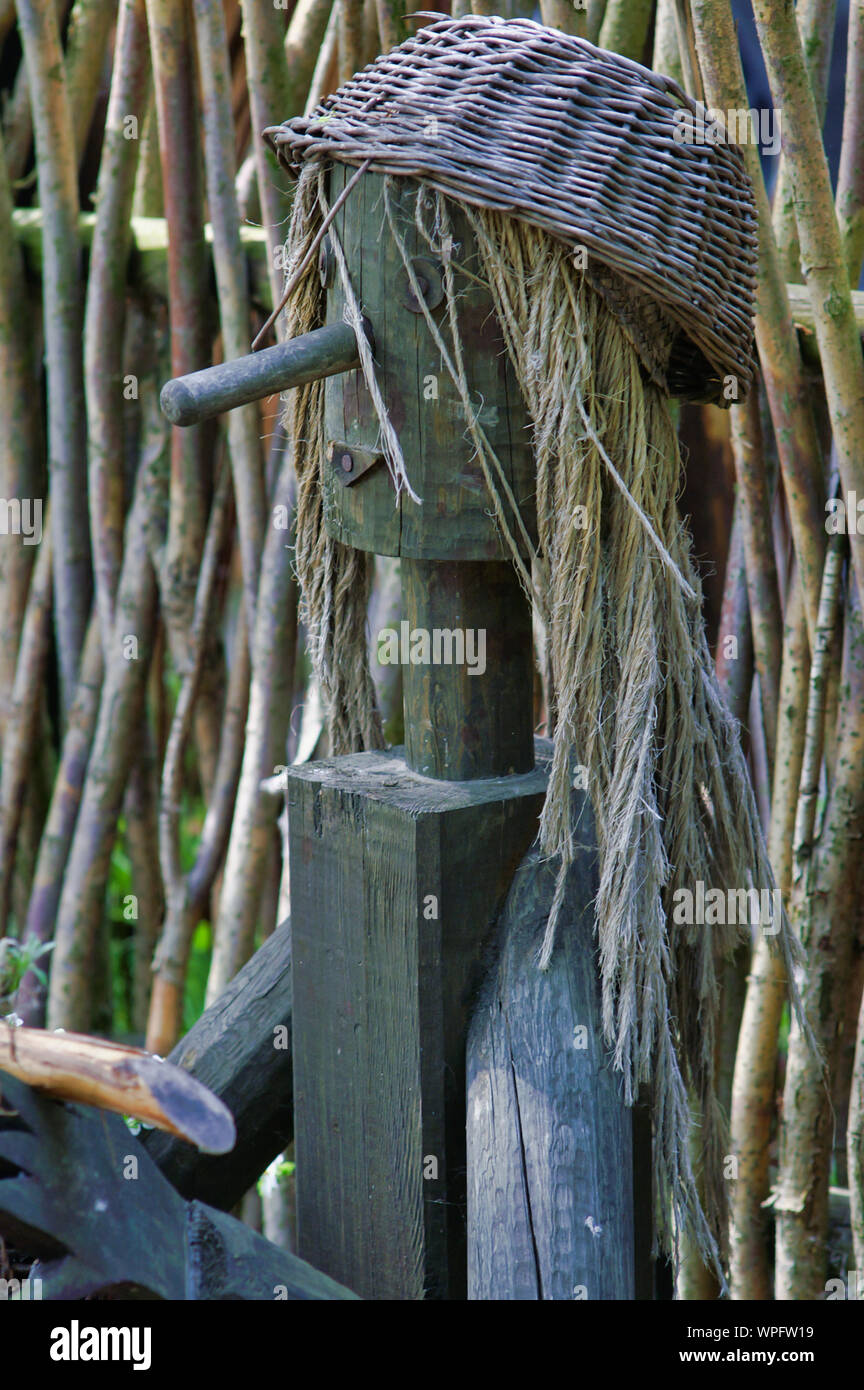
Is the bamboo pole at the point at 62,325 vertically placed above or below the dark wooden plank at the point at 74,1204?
above

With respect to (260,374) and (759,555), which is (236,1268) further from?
(759,555)

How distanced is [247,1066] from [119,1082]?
0.38 metres

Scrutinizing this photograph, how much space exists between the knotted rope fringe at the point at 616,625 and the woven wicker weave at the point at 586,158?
0.03 meters

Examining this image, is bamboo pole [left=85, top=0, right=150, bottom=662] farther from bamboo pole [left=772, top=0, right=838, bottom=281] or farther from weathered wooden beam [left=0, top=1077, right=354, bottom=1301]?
weathered wooden beam [left=0, top=1077, right=354, bottom=1301]

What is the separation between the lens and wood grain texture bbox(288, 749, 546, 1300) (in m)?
0.92

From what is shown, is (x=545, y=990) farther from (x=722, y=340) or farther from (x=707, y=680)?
(x=722, y=340)

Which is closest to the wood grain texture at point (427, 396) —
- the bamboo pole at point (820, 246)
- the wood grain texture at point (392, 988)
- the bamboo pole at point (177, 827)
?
the wood grain texture at point (392, 988)

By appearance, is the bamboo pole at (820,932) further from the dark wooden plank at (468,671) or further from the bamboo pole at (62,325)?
the bamboo pole at (62,325)

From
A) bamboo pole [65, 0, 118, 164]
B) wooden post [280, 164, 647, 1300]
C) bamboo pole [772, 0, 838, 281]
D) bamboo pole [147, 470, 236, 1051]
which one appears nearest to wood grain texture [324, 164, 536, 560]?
wooden post [280, 164, 647, 1300]

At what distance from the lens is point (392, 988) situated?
3.08ft

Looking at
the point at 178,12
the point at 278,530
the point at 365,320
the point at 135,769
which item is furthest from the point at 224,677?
the point at 365,320

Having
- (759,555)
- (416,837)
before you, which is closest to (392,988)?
(416,837)

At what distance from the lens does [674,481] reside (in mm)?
897

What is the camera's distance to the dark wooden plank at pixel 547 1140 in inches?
33.6
